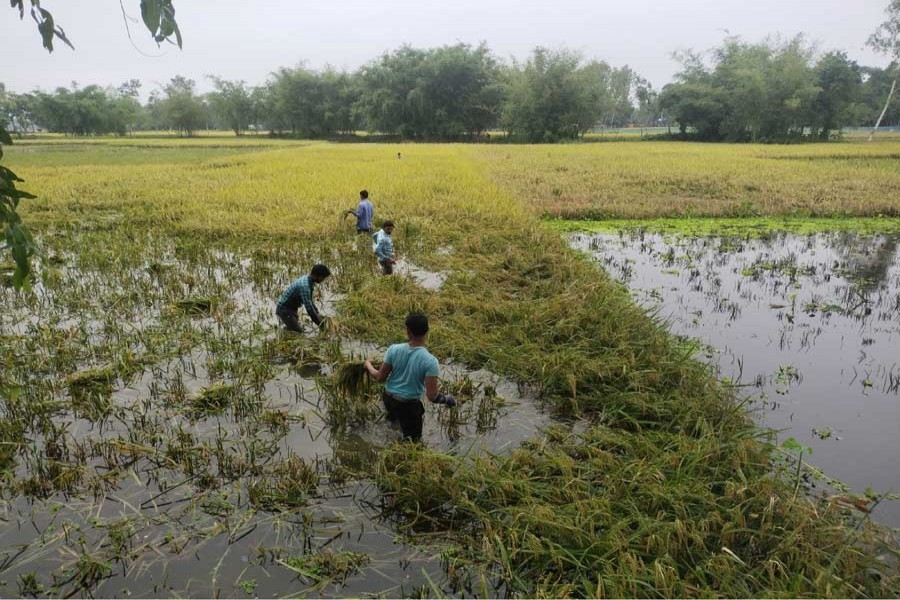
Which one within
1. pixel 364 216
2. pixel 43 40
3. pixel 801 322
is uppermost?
pixel 43 40

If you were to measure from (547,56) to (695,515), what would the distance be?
47.3 m

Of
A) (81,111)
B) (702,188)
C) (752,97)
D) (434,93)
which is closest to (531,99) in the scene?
(434,93)

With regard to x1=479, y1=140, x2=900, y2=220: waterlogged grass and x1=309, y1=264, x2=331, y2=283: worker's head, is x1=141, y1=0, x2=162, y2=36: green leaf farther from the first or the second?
x1=479, y1=140, x2=900, y2=220: waterlogged grass

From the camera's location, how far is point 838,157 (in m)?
23.3

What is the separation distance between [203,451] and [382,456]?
1.09 m

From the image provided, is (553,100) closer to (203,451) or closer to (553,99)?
(553,99)

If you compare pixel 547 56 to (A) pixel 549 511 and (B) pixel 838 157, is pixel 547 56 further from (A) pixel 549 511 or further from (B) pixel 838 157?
(A) pixel 549 511

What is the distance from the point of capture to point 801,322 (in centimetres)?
549

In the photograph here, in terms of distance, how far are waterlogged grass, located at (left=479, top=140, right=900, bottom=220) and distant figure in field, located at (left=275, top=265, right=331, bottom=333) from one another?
7363 mm

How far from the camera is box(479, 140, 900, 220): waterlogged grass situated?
11320 mm

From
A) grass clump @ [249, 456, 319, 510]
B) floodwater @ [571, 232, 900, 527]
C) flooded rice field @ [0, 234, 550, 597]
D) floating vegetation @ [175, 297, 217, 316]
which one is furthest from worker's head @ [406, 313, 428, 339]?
floating vegetation @ [175, 297, 217, 316]

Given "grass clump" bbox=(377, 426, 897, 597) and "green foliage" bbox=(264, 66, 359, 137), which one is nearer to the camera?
"grass clump" bbox=(377, 426, 897, 597)

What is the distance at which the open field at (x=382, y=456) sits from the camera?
7.59ft

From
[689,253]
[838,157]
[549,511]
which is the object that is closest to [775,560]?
[549,511]
